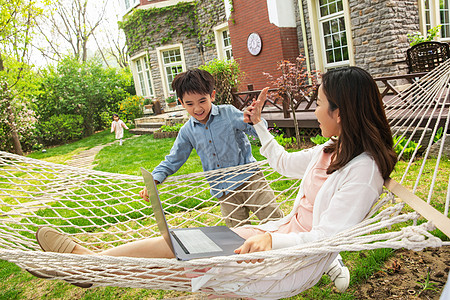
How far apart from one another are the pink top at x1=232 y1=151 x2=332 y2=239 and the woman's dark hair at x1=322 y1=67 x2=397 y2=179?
6.3 inches

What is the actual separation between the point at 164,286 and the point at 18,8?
9300mm

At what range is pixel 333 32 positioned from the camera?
6.71 meters

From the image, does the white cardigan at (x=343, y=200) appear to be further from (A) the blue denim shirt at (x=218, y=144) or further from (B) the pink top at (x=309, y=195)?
(A) the blue denim shirt at (x=218, y=144)

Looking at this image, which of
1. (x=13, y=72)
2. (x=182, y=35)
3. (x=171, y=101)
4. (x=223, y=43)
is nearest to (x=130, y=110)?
(x=171, y=101)

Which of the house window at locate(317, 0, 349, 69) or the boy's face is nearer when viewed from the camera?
the boy's face

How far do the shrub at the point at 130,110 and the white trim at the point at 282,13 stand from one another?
5784mm

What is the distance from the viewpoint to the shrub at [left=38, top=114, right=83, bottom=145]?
392 inches

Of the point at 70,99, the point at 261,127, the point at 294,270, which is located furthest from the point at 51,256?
the point at 70,99

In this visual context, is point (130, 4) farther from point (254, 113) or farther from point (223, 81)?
point (254, 113)

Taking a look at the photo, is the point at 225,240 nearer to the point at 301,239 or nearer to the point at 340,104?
the point at 301,239

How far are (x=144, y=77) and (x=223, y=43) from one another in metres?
4.09

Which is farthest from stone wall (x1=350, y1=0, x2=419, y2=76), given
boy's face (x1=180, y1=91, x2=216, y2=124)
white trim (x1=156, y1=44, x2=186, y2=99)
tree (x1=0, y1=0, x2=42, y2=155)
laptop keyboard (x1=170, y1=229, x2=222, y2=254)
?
tree (x1=0, y1=0, x2=42, y2=155)

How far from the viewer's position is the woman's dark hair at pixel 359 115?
115 cm

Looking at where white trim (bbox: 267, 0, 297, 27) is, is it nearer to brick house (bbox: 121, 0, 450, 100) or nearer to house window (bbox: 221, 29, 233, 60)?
brick house (bbox: 121, 0, 450, 100)
